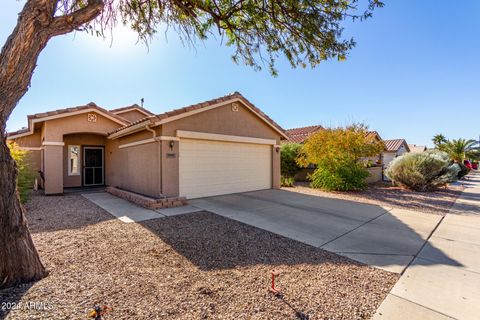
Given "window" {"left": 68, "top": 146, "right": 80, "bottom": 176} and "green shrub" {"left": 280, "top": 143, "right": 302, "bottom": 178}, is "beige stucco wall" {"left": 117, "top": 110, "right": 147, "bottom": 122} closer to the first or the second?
"window" {"left": 68, "top": 146, "right": 80, "bottom": 176}

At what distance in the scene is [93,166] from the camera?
14086 mm

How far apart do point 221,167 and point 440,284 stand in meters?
8.16

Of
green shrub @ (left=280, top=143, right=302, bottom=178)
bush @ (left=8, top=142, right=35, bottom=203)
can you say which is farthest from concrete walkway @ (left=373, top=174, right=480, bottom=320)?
green shrub @ (left=280, top=143, right=302, bottom=178)

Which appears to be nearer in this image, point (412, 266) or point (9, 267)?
point (9, 267)

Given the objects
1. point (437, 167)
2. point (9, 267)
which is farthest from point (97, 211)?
point (437, 167)

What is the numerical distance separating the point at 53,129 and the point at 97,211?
21.1 ft

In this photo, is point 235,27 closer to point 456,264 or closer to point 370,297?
point 370,297

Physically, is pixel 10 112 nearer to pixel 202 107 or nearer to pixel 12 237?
pixel 12 237

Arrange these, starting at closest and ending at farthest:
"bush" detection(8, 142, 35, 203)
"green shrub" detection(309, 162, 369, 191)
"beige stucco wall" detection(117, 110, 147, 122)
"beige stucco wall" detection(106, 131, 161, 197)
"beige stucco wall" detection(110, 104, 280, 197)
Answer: "bush" detection(8, 142, 35, 203)
"beige stucco wall" detection(110, 104, 280, 197)
"beige stucco wall" detection(106, 131, 161, 197)
"green shrub" detection(309, 162, 369, 191)
"beige stucco wall" detection(117, 110, 147, 122)

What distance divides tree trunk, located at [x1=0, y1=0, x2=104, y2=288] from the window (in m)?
12.1

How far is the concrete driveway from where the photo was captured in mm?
4496

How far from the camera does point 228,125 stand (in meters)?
10.6

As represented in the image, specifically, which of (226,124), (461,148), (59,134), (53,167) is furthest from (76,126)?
(461,148)

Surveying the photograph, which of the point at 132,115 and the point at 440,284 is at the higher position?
the point at 132,115
